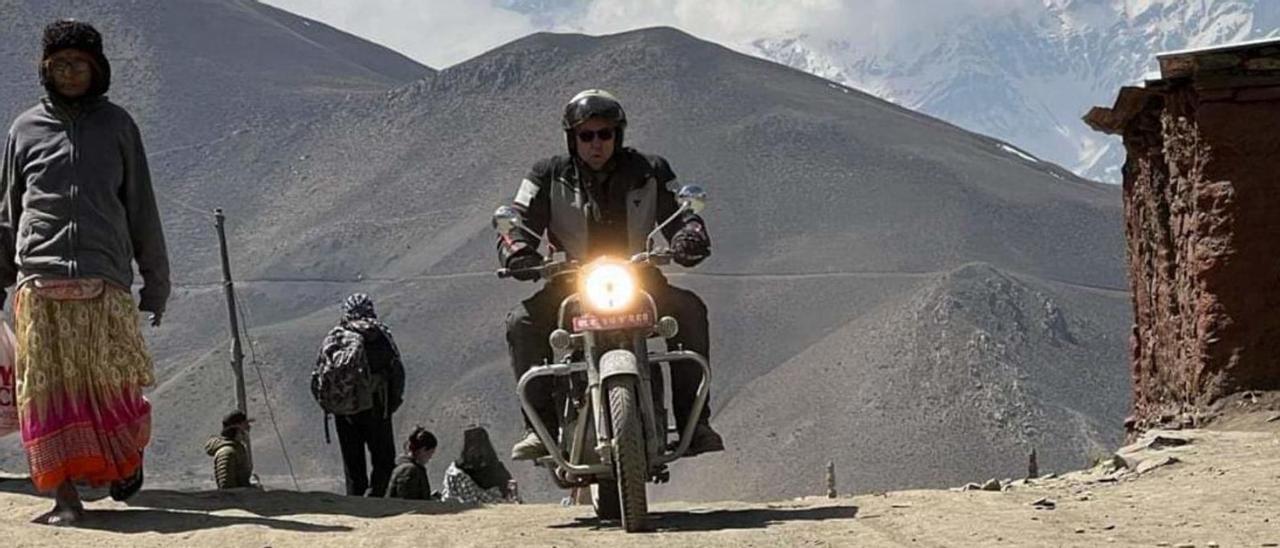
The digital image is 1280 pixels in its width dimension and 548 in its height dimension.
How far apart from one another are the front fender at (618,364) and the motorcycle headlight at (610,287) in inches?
8.5

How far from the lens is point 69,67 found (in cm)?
959

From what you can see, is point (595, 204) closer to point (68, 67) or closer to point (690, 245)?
point (690, 245)

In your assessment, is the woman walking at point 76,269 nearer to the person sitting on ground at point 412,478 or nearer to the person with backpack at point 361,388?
the person sitting on ground at point 412,478

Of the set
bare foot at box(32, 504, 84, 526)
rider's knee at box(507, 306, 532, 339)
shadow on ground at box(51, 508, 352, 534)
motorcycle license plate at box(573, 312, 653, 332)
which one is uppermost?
rider's knee at box(507, 306, 532, 339)

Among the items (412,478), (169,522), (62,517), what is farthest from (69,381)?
(412,478)

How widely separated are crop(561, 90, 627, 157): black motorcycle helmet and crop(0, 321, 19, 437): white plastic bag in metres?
3.20

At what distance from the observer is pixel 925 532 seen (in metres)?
8.82

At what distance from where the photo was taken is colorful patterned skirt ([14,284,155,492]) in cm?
942

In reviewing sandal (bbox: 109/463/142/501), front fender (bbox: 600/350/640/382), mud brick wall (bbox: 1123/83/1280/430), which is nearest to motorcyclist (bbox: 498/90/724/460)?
front fender (bbox: 600/350/640/382)

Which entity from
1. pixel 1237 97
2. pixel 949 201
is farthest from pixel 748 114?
pixel 1237 97

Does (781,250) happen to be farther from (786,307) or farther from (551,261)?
(551,261)

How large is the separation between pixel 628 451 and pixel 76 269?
245 cm

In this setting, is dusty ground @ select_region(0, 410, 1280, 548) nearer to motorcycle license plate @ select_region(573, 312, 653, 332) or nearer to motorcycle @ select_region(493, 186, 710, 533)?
motorcycle @ select_region(493, 186, 710, 533)

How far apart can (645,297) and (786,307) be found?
8410 cm
